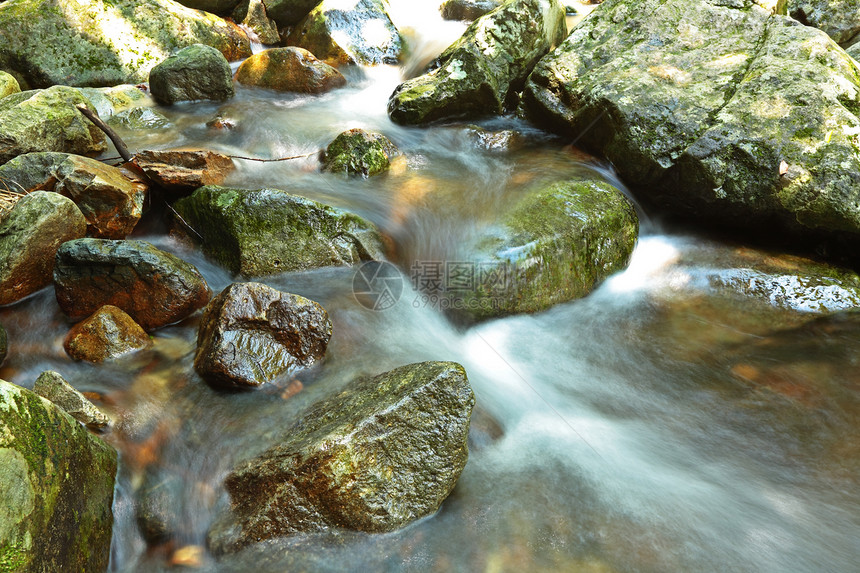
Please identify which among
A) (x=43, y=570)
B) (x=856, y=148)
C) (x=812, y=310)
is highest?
(x=856, y=148)

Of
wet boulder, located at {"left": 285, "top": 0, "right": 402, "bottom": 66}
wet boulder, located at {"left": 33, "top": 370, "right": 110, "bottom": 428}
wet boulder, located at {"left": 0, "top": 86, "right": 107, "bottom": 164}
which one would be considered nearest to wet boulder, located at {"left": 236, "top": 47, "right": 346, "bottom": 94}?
wet boulder, located at {"left": 285, "top": 0, "right": 402, "bottom": 66}

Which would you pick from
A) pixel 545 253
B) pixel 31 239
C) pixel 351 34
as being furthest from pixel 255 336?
pixel 351 34

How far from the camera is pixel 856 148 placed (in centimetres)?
459

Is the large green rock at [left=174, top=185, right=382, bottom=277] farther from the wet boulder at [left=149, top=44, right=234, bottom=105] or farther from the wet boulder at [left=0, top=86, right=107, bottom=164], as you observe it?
the wet boulder at [left=149, top=44, right=234, bottom=105]

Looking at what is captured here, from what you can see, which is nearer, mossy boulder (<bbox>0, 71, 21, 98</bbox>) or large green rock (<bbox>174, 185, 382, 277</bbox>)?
large green rock (<bbox>174, 185, 382, 277</bbox>)

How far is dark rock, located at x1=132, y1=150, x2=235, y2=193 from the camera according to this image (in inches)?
182

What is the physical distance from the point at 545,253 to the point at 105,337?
335 centimetres

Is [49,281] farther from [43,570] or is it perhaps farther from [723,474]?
[723,474]

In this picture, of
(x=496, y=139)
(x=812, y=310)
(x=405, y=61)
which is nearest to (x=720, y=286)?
(x=812, y=310)

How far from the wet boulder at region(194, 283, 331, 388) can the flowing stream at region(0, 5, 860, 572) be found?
0.41 feet

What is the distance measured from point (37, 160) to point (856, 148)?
7233 mm

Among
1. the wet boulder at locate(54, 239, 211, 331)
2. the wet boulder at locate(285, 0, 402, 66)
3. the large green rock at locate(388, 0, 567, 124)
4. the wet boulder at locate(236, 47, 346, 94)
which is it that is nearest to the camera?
the wet boulder at locate(54, 239, 211, 331)

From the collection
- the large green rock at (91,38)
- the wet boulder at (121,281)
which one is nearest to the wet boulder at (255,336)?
the wet boulder at (121,281)

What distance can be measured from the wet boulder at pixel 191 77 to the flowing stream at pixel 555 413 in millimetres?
2872
